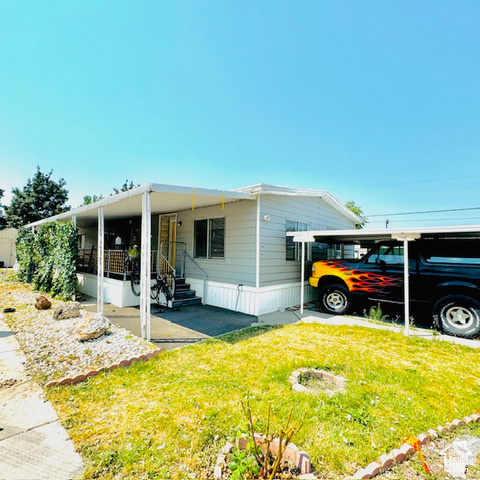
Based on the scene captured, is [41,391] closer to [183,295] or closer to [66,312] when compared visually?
[66,312]

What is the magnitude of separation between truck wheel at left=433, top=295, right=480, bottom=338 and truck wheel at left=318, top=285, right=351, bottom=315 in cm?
191

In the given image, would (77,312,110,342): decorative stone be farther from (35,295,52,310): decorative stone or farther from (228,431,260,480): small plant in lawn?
(228,431,260,480): small plant in lawn

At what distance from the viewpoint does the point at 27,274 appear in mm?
11547

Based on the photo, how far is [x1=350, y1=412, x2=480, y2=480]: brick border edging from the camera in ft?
5.81

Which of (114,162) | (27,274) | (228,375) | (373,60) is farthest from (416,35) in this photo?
(27,274)

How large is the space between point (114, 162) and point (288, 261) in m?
13.3

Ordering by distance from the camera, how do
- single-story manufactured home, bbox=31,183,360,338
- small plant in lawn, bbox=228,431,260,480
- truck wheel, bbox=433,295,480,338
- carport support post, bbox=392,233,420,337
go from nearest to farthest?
small plant in lawn, bbox=228,431,260,480 < truck wheel, bbox=433,295,480,338 < carport support post, bbox=392,233,420,337 < single-story manufactured home, bbox=31,183,360,338

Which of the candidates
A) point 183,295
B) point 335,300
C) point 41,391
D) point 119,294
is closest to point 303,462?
point 41,391

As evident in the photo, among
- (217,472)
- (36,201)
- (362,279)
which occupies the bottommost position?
(217,472)

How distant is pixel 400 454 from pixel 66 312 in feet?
22.0

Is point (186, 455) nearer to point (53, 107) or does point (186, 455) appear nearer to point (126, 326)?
point (126, 326)

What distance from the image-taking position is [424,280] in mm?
5594

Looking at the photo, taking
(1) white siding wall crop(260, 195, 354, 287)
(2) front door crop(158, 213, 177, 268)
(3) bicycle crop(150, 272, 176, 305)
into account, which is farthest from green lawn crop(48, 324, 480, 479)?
(2) front door crop(158, 213, 177, 268)

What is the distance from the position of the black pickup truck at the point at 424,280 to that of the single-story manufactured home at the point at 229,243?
1.46 m
